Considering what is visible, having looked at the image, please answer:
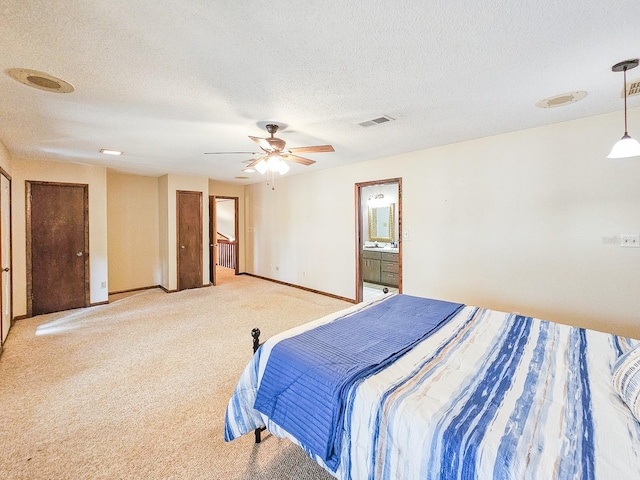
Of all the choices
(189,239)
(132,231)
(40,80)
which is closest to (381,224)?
(189,239)

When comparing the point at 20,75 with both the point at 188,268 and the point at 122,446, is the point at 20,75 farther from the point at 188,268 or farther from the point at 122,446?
the point at 188,268

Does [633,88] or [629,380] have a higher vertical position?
[633,88]

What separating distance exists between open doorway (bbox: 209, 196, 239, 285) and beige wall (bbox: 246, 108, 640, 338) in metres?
3.37

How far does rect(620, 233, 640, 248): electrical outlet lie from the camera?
2664 millimetres

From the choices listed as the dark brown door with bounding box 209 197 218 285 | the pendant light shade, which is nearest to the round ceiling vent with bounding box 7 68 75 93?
the pendant light shade

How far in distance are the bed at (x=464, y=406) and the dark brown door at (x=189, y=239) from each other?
16.2 feet

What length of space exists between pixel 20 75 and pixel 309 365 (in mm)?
2664

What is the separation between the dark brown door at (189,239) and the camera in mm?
6043

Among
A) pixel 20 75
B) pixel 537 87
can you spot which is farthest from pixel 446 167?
pixel 20 75

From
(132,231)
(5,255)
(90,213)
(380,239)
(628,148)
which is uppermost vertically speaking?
(628,148)

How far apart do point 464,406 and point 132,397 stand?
8.35 feet

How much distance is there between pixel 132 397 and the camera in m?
2.40

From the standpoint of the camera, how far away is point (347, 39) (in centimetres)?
162

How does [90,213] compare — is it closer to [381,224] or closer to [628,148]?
[381,224]
